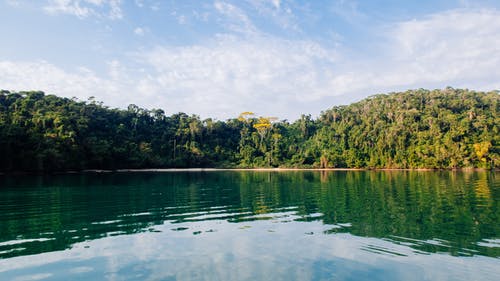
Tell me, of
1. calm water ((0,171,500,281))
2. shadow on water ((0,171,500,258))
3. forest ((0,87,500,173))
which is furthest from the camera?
forest ((0,87,500,173))

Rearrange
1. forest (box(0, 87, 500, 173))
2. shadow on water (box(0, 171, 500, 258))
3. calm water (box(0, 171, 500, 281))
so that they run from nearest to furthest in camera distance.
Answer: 1. calm water (box(0, 171, 500, 281))
2. shadow on water (box(0, 171, 500, 258))
3. forest (box(0, 87, 500, 173))

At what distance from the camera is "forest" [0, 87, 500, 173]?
6600cm

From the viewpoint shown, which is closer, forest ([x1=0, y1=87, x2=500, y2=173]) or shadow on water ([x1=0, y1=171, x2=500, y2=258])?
shadow on water ([x1=0, y1=171, x2=500, y2=258])

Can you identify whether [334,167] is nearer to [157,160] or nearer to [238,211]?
[157,160]

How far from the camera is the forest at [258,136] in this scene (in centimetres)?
6600

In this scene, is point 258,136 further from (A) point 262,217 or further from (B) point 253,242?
(B) point 253,242

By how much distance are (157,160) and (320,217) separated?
81.6 meters

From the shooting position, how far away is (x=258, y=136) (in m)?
119

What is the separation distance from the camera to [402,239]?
40.4 ft

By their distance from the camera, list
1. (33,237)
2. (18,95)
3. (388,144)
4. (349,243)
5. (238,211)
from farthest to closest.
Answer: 1. (388,144)
2. (18,95)
3. (238,211)
4. (33,237)
5. (349,243)

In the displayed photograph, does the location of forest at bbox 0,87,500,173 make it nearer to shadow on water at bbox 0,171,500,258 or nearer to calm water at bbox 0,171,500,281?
shadow on water at bbox 0,171,500,258

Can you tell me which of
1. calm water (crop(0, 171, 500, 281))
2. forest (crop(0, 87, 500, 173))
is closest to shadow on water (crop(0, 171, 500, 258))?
calm water (crop(0, 171, 500, 281))

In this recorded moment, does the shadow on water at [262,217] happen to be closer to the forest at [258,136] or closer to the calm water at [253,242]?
the calm water at [253,242]

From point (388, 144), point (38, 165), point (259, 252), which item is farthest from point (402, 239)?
point (388, 144)
